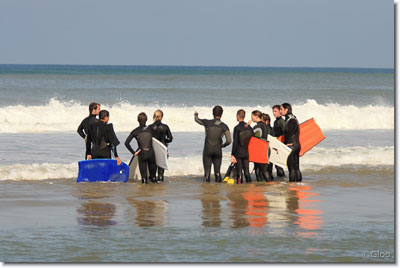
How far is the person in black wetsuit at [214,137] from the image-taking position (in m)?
12.4

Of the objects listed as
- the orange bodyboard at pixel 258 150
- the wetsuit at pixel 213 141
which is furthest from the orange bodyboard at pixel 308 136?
the wetsuit at pixel 213 141

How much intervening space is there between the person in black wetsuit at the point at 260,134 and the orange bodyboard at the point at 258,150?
5.2 inches

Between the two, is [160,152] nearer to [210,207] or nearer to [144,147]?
[144,147]

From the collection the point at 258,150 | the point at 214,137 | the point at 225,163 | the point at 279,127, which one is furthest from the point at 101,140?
the point at 225,163

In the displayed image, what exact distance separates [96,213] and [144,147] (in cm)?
293

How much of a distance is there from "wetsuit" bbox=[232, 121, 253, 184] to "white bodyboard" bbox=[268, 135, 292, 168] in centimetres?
46

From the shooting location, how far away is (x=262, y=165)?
1283cm

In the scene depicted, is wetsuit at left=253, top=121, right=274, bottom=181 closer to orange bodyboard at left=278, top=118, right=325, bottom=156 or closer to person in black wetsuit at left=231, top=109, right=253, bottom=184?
person in black wetsuit at left=231, top=109, right=253, bottom=184

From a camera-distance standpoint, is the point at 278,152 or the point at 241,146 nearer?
the point at 241,146

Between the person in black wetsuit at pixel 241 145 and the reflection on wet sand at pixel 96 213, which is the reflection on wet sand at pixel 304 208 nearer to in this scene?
the person in black wetsuit at pixel 241 145

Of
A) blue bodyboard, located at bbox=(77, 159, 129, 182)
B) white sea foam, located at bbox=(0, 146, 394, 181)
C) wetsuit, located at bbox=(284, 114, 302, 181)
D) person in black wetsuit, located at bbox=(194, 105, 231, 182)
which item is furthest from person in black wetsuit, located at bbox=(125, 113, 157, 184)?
wetsuit, located at bbox=(284, 114, 302, 181)

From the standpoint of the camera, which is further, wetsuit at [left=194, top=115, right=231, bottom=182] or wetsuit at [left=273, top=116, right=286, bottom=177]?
wetsuit at [left=273, top=116, right=286, bottom=177]

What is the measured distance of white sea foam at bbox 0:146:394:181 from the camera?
1342cm

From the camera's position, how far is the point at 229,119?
1179 inches
